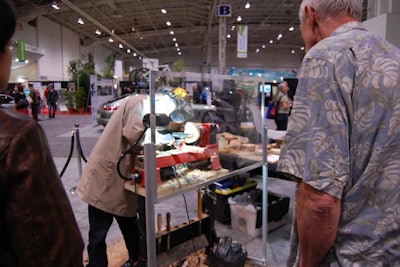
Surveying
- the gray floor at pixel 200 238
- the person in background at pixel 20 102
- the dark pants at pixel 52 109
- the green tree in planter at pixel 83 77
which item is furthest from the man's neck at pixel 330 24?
the green tree in planter at pixel 83 77

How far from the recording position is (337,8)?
0.89 m

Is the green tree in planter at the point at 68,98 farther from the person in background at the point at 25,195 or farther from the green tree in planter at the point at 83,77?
the person in background at the point at 25,195

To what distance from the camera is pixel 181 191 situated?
1839 mm

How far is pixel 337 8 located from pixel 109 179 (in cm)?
159

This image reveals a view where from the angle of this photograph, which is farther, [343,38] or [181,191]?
[181,191]

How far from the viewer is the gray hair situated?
0.89m

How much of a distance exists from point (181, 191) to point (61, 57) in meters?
18.5

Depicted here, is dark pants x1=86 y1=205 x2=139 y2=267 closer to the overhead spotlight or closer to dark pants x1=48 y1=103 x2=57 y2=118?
dark pants x1=48 y1=103 x2=57 y2=118

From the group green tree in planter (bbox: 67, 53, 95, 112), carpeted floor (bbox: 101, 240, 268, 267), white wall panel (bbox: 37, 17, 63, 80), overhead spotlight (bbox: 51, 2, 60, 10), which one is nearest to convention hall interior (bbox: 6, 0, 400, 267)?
carpeted floor (bbox: 101, 240, 268, 267)

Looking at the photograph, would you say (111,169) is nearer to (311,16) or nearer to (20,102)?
(311,16)

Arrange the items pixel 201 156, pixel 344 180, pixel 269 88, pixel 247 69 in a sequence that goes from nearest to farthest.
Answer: pixel 344 180 → pixel 201 156 → pixel 269 88 → pixel 247 69

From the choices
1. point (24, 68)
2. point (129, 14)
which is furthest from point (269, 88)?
point (24, 68)

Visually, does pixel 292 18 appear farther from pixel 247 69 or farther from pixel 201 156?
pixel 201 156

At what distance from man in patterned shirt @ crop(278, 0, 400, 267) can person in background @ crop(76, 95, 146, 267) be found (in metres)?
1.24
